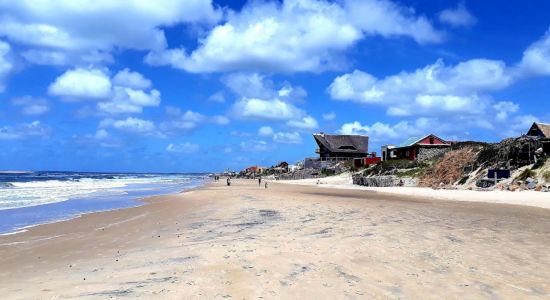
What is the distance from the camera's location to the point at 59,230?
47.7 feet

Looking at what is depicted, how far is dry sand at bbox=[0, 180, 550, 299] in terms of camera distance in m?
6.37

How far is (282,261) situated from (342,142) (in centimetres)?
8001

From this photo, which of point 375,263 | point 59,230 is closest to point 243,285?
point 375,263

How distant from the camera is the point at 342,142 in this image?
87.0 meters

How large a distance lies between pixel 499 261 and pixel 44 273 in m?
8.49

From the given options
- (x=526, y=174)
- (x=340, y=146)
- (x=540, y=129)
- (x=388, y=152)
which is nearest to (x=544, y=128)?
(x=540, y=129)

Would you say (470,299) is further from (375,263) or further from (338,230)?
(338,230)

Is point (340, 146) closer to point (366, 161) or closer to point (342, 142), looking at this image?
point (342, 142)

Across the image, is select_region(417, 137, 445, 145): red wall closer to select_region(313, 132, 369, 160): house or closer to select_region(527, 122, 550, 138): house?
select_region(527, 122, 550, 138): house

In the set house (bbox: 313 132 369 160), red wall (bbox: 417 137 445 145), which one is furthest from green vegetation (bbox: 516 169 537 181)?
house (bbox: 313 132 369 160)

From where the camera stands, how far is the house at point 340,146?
279 feet

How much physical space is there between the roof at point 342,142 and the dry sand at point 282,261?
7087 centimetres

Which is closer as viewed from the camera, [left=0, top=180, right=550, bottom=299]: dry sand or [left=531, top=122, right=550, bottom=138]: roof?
[left=0, top=180, right=550, bottom=299]: dry sand

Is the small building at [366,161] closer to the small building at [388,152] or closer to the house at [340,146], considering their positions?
the small building at [388,152]
